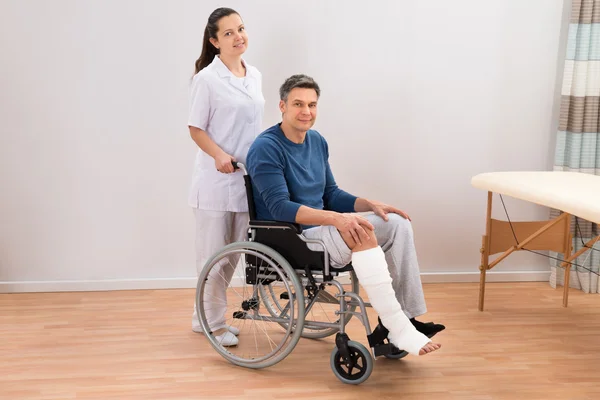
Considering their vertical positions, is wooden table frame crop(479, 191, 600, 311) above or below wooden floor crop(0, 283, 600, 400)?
above

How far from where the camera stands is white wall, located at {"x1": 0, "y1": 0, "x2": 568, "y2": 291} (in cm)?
370

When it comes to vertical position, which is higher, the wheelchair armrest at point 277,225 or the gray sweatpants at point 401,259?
the wheelchair armrest at point 277,225

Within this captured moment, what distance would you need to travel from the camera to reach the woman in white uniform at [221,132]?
295 cm

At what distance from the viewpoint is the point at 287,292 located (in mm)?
2807

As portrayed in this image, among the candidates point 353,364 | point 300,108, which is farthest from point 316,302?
point 300,108

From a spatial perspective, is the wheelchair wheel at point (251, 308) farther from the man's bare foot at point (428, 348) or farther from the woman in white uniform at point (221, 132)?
the man's bare foot at point (428, 348)

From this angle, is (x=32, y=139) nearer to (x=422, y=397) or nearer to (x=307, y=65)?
(x=307, y=65)

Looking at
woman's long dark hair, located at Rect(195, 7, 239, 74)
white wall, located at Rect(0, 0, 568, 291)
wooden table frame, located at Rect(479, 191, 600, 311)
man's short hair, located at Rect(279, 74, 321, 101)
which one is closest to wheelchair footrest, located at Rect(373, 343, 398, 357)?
man's short hair, located at Rect(279, 74, 321, 101)

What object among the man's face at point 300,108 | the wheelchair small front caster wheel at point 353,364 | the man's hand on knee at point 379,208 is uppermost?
the man's face at point 300,108

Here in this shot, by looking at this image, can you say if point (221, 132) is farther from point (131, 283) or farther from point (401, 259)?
point (131, 283)

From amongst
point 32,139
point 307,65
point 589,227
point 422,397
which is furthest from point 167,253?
point 589,227

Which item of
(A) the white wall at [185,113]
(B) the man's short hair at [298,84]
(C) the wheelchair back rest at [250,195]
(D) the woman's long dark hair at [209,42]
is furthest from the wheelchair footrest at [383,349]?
(A) the white wall at [185,113]

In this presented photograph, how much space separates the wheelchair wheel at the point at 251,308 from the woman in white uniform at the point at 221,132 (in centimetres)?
1

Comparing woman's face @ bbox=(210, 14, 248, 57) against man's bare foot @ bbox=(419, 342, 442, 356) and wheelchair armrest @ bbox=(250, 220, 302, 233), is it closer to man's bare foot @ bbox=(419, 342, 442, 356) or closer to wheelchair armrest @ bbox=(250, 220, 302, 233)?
wheelchair armrest @ bbox=(250, 220, 302, 233)
